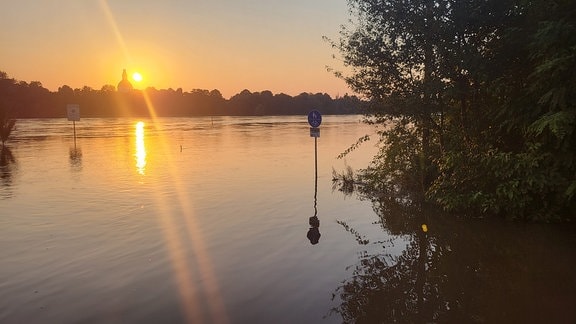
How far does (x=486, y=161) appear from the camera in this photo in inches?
452

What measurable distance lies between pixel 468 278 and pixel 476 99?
24.3ft

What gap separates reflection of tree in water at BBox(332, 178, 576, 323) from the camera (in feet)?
19.8

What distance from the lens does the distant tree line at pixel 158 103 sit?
130 meters

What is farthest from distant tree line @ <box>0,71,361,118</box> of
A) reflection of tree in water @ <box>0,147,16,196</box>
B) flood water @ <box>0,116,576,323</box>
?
flood water @ <box>0,116,576,323</box>

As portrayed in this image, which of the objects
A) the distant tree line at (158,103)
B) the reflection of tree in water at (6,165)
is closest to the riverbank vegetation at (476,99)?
A: the reflection of tree in water at (6,165)

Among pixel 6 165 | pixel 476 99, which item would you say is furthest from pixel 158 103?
pixel 476 99

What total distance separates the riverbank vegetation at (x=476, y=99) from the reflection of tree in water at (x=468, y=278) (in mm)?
1328

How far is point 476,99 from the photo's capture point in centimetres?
1304

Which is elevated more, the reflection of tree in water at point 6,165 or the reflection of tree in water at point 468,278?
the reflection of tree in water at point 6,165

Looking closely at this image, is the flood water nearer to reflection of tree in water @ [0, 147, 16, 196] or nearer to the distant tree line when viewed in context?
reflection of tree in water @ [0, 147, 16, 196]

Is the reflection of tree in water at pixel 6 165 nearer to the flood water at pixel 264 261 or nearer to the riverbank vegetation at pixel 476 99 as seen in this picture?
the flood water at pixel 264 261

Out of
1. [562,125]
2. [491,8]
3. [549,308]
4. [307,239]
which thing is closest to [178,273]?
[307,239]

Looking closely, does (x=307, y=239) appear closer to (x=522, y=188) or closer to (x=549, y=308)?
(x=549, y=308)

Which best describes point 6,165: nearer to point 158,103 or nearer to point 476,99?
point 476,99
